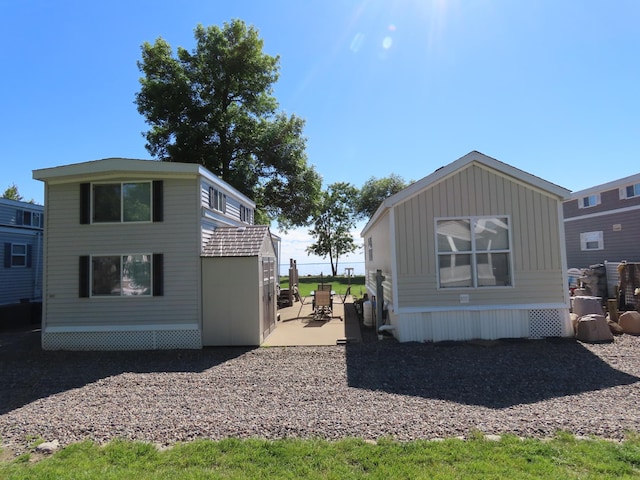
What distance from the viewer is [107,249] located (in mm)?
8836

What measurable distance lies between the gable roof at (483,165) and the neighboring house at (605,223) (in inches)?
345

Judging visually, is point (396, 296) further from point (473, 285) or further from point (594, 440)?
point (594, 440)

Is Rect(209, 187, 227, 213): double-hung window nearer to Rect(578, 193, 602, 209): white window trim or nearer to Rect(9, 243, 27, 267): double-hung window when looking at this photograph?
Rect(9, 243, 27, 267): double-hung window

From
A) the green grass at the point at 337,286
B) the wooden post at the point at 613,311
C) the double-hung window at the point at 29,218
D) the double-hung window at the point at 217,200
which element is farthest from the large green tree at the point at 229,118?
the wooden post at the point at 613,311

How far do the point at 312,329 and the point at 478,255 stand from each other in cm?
466

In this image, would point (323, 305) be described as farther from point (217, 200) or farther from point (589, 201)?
point (589, 201)

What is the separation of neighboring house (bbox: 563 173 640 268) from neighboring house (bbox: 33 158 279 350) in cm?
1424

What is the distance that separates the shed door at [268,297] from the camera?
933cm

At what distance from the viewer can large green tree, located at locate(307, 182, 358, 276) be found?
39.1 meters

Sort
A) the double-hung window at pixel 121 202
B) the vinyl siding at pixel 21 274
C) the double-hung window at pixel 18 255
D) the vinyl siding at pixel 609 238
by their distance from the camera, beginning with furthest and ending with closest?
the double-hung window at pixel 18 255 → the vinyl siding at pixel 609 238 → the vinyl siding at pixel 21 274 → the double-hung window at pixel 121 202

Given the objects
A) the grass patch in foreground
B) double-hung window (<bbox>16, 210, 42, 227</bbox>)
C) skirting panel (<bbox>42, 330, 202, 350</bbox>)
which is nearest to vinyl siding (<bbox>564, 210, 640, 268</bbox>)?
the grass patch in foreground

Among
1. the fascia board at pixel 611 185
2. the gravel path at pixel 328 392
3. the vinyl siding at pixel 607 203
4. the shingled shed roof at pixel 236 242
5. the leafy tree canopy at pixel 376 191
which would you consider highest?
the leafy tree canopy at pixel 376 191

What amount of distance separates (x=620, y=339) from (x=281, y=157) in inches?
664

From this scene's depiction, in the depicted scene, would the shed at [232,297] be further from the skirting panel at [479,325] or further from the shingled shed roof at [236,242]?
the skirting panel at [479,325]
